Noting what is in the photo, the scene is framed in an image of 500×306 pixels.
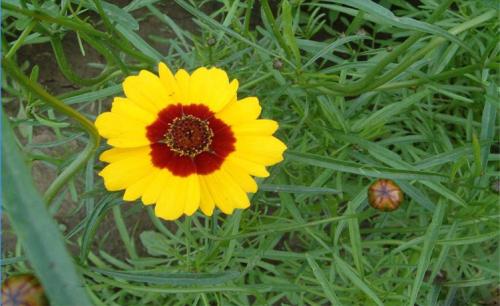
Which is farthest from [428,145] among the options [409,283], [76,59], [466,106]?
[76,59]

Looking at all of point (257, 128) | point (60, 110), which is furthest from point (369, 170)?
point (60, 110)

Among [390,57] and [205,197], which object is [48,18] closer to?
[205,197]

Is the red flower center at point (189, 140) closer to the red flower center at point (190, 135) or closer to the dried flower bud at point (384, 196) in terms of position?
the red flower center at point (190, 135)

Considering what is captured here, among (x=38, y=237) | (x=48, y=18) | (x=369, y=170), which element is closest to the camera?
(x=38, y=237)

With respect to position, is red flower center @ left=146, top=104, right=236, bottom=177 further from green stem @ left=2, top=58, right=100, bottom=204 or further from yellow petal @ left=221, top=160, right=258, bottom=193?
green stem @ left=2, top=58, right=100, bottom=204

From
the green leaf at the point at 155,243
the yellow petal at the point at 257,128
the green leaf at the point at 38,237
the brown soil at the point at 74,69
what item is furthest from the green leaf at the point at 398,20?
the brown soil at the point at 74,69

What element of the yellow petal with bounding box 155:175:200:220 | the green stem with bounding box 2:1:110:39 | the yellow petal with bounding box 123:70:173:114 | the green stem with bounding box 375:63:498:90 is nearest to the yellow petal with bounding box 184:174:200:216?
the yellow petal with bounding box 155:175:200:220
